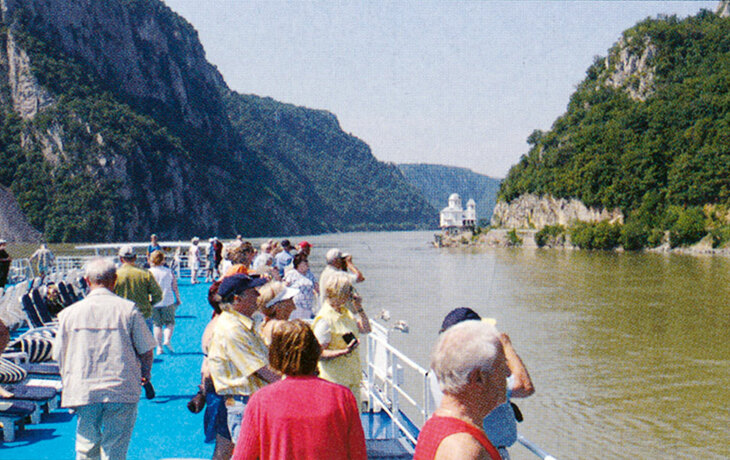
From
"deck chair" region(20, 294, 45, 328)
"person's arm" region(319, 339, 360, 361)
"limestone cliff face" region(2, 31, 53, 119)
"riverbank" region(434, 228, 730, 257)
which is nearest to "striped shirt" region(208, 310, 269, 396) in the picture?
"person's arm" region(319, 339, 360, 361)

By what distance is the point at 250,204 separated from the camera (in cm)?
18100

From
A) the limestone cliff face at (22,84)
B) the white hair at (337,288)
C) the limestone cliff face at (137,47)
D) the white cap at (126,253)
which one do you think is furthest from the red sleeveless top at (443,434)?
the limestone cliff face at (137,47)

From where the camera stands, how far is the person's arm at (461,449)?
193cm

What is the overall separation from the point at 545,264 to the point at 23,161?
300ft

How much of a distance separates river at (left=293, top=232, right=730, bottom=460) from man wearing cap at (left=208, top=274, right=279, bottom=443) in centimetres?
1060

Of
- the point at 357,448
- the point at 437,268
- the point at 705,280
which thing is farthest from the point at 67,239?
the point at 357,448

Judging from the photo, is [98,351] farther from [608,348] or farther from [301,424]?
[608,348]

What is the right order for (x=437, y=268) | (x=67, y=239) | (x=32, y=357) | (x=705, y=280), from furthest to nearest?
(x=67, y=239) → (x=437, y=268) → (x=705, y=280) → (x=32, y=357)

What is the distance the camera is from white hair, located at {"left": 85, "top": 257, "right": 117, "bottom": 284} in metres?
4.39

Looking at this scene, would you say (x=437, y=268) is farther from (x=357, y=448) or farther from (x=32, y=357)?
(x=357, y=448)

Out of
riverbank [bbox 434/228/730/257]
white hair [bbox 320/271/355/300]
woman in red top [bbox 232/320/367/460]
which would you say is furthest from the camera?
riverbank [bbox 434/228/730/257]

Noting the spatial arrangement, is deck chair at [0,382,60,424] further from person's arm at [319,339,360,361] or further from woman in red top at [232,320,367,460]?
woman in red top at [232,320,367,460]

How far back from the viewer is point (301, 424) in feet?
8.97

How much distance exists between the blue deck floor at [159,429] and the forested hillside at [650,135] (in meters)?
88.7
